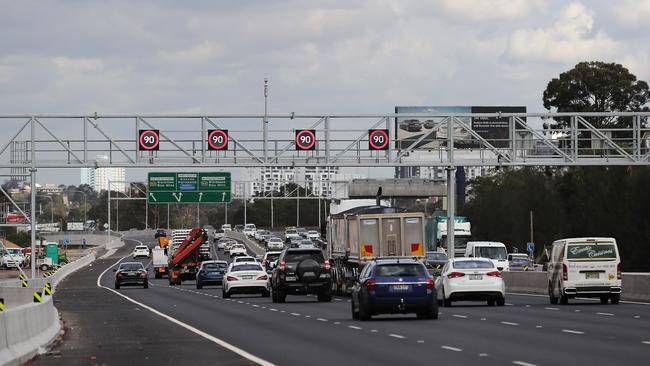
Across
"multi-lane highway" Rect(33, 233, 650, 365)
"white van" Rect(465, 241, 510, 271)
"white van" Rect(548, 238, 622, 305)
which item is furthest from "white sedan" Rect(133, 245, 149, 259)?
"white van" Rect(548, 238, 622, 305)

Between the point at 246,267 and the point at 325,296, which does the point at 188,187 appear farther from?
the point at 325,296

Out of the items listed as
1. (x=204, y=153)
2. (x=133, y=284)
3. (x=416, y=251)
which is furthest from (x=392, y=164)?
(x=133, y=284)

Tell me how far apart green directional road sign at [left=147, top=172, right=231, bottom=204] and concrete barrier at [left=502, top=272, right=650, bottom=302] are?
32334mm

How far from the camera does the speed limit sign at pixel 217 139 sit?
60.4 meters

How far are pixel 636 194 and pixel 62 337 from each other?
A: 7006 cm

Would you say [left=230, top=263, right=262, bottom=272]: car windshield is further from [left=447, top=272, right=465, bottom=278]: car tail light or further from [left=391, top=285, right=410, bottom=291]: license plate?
[left=391, top=285, right=410, bottom=291]: license plate

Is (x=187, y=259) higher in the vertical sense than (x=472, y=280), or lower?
higher

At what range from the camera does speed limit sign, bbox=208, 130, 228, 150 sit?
60447 mm

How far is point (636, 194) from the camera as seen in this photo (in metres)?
93.4

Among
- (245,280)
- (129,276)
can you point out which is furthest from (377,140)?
(129,276)

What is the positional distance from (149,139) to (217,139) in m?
2.97

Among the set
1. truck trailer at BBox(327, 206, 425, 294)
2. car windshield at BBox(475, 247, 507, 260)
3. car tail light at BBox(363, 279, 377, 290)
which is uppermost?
truck trailer at BBox(327, 206, 425, 294)

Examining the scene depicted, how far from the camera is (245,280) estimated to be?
51969 mm

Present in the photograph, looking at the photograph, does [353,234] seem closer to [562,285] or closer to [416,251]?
[416,251]
